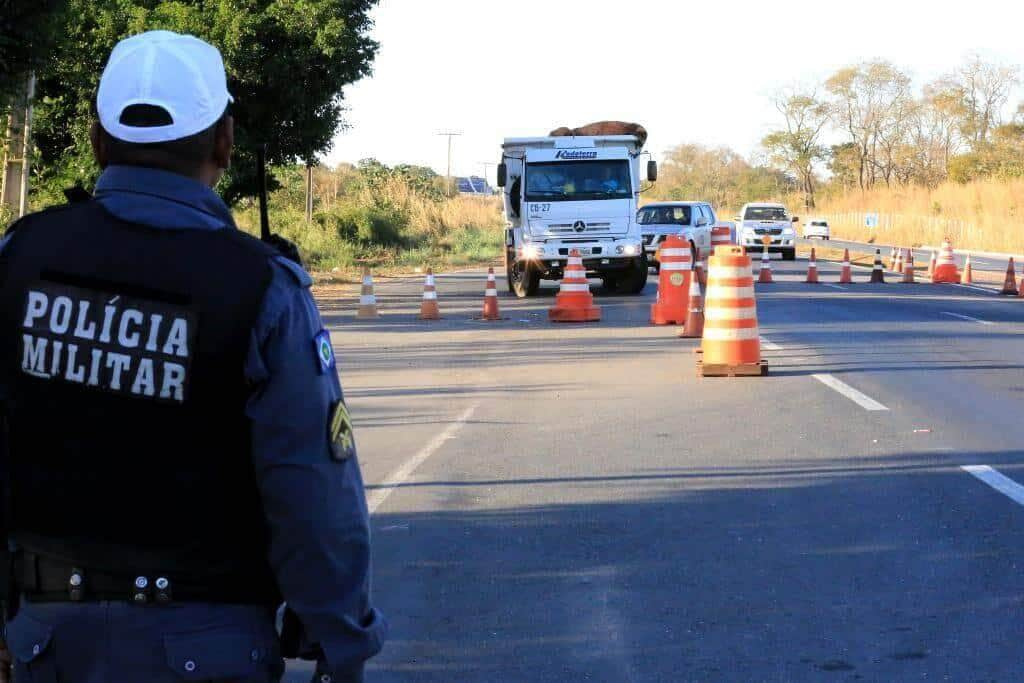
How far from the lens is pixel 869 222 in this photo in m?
87.2

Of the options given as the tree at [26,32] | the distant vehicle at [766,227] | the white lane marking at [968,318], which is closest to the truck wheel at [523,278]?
the white lane marking at [968,318]

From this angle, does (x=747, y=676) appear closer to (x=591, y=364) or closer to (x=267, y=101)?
Result: (x=591, y=364)

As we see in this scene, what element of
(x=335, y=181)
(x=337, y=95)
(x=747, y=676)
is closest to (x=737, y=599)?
(x=747, y=676)

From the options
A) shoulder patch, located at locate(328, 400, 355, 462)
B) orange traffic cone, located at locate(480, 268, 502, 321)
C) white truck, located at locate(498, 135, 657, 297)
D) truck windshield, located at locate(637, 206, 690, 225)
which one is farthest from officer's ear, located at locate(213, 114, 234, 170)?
truck windshield, located at locate(637, 206, 690, 225)

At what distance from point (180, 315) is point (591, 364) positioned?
13028mm

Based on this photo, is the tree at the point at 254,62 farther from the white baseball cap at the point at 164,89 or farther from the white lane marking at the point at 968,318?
the white baseball cap at the point at 164,89

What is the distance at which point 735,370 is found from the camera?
1395cm

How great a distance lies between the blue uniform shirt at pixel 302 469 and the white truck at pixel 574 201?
23.3m

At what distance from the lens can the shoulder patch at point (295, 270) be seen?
2457 millimetres

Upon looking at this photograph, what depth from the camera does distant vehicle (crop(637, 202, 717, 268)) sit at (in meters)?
33.2

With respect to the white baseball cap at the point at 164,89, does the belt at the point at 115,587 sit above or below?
below

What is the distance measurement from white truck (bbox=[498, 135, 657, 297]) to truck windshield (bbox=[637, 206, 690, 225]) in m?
7.14

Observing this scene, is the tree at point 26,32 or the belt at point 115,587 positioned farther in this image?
the tree at point 26,32

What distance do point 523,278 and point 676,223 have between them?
774cm
